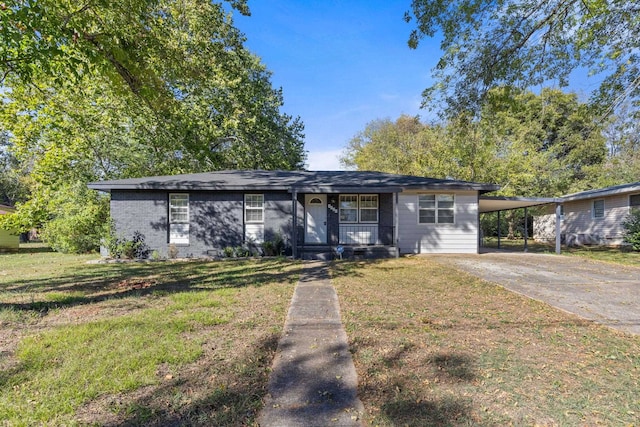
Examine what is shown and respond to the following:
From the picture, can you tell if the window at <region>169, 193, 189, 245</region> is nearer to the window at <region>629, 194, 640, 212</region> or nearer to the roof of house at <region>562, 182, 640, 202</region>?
the roof of house at <region>562, 182, 640, 202</region>

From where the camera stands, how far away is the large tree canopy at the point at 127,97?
5363mm

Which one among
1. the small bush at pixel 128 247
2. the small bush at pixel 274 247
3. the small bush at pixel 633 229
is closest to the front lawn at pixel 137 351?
the small bush at pixel 128 247

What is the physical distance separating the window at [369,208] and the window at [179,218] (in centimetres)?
690

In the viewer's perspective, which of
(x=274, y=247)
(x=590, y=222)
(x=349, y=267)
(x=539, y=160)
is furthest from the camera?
(x=539, y=160)

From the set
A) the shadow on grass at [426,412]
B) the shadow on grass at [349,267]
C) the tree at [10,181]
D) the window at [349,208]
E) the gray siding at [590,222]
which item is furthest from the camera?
the tree at [10,181]

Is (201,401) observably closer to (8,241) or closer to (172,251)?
(172,251)

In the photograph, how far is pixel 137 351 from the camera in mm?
3283

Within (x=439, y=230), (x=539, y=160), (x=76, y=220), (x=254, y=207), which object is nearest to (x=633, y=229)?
(x=539, y=160)

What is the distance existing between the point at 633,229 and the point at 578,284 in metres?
11.7

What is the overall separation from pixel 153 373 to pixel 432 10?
1003 cm

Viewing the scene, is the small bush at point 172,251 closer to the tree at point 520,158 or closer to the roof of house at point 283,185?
the roof of house at point 283,185

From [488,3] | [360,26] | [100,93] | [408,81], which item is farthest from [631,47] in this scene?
[100,93]

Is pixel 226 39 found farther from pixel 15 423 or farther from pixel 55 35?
pixel 15 423

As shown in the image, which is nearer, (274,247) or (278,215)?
(274,247)
